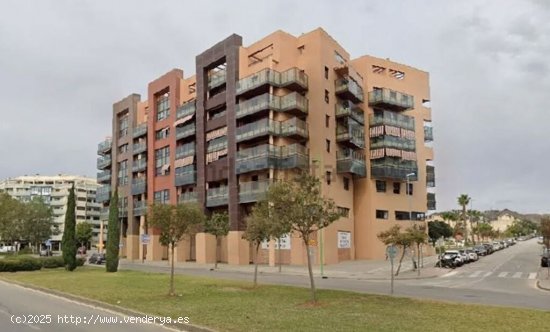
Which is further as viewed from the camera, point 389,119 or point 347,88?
point 389,119

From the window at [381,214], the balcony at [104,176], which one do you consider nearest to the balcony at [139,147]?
the balcony at [104,176]

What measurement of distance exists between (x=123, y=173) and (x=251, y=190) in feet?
113

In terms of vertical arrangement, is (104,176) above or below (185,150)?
below

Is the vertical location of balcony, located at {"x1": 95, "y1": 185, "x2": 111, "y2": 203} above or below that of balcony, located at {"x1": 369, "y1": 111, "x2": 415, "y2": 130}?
below

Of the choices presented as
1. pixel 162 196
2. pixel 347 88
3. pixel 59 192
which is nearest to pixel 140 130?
pixel 162 196

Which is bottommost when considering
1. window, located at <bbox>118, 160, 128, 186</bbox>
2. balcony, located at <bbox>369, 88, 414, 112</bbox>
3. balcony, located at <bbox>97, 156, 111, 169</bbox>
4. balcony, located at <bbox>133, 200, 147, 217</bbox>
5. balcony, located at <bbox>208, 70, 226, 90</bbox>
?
balcony, located at <bbox>133, 200, 147, 217</bbox>

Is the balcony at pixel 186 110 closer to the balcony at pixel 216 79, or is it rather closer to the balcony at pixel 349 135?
the balcony at pixel 216 79

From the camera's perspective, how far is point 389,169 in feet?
198

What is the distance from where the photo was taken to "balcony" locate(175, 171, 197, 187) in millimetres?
60722

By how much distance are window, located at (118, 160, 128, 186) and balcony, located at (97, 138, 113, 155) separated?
22.6ft

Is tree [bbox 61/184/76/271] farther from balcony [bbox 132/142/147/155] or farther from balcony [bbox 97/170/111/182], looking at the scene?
balcony [bbox 97/170/111/182]

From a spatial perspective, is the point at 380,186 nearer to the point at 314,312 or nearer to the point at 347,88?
the point at 347,88

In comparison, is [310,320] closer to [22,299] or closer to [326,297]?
[326,297]

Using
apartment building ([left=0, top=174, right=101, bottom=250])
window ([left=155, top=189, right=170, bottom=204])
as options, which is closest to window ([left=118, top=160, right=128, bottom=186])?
window ([left=155, top=189, right=170, bottom=204])
